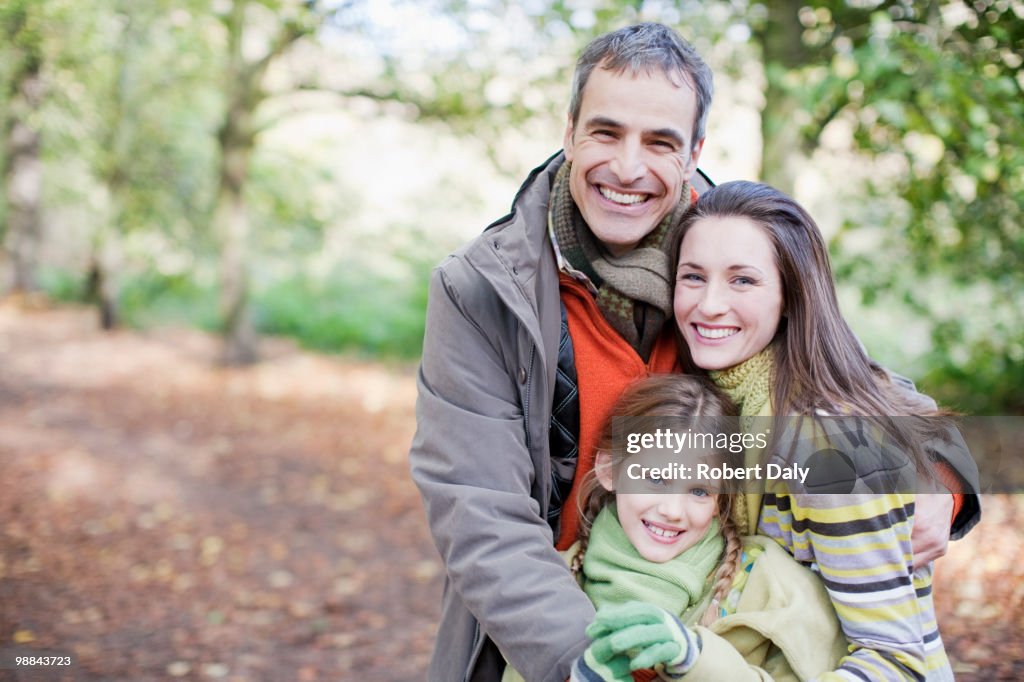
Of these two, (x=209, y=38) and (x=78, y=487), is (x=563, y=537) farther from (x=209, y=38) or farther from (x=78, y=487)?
(x=209, y=38)

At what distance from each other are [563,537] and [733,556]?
1.59 ft

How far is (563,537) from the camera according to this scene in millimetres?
2281

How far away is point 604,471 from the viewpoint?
7.00ft

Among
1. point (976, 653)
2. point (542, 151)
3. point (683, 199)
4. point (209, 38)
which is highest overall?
point (209, 38)

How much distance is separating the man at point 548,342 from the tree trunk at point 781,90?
3.09m

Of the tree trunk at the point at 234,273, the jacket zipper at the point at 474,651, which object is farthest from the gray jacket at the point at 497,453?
the tree trunk at the point at 234,273

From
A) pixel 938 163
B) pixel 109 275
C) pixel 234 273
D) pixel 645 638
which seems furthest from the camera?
pixel 109 275

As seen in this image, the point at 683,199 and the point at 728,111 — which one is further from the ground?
the point at 728,111

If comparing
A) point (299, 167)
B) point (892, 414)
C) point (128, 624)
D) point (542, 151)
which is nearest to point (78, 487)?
point (128, 624)

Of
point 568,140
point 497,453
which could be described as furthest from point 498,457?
point 568,140

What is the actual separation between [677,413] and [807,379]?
1.02ft

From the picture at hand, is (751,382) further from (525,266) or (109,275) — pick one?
(109,275)

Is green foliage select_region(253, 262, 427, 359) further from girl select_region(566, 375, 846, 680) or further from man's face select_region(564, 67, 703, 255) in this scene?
girl select_region(566, 375, 846, 680)

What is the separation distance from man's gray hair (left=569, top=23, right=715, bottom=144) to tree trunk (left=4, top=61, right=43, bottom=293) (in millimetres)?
15617
